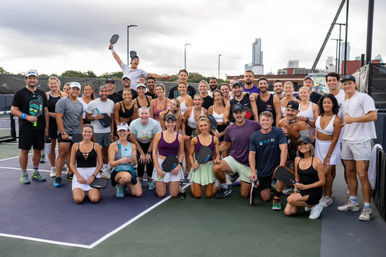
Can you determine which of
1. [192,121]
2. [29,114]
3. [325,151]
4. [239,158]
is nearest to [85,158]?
[29,114]

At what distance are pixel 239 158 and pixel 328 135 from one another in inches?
60.2

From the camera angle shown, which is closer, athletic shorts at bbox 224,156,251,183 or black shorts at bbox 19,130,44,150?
athletic shorts at bbox 224,156,251,183

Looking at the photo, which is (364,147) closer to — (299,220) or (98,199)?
(299,220)

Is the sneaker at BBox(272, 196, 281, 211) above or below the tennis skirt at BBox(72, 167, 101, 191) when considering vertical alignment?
below

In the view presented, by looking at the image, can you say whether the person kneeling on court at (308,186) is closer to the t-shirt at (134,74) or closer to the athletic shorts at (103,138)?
the athletic shorts at (103,138)

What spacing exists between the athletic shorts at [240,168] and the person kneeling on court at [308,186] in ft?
3.48

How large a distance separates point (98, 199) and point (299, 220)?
3157 millimetres

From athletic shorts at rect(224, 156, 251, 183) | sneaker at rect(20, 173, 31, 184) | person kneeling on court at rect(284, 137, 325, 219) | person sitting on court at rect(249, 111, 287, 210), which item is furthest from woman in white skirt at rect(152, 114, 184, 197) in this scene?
sneaker at rect(20, 173, 31, 184)

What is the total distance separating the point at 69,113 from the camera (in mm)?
6449

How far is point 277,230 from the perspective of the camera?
4285mm

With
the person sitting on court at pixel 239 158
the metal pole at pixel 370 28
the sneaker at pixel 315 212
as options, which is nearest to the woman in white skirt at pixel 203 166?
the person sitting on court at pixel 239 158

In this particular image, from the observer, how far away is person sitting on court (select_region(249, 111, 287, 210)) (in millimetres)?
5387

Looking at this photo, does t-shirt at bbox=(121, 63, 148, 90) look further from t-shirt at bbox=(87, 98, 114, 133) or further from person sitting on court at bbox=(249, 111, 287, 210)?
person sitting on court at bbox=(249, 111, 287, 210)

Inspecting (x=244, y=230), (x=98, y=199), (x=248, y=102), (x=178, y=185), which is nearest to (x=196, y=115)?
(x=248, y=102)
